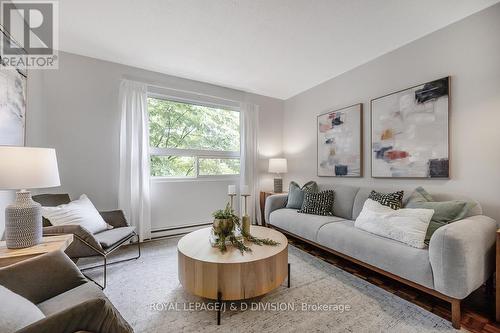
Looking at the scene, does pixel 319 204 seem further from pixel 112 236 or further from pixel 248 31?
pixel 112 236

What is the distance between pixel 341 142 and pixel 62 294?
10.9 ft

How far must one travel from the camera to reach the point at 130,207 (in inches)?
115

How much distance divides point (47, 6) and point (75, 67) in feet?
2.95

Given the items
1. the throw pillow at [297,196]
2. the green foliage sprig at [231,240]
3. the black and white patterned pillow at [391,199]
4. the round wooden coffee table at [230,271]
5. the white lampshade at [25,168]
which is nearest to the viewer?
the white lampshade at [25,168]

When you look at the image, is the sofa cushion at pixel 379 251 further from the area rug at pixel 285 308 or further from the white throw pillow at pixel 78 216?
the white throw pillow at pixel 78 216

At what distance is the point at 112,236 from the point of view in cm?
213

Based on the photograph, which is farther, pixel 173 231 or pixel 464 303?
pixel 173 231

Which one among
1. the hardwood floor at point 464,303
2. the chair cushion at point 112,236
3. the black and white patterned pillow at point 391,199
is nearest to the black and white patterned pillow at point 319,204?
the black and white patterned pillow at point 391,199

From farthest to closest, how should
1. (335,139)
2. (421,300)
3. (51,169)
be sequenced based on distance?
(335,139)
(421,300)
(51,169)

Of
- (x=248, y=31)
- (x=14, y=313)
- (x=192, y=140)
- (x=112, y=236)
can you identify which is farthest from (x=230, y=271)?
(x=192, y=140)

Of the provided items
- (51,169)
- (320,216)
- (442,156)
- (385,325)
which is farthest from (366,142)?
(51,169)

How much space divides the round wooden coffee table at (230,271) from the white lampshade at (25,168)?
1055mm

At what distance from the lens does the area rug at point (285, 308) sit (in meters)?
1.44

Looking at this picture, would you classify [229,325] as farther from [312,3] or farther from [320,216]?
[312,3]
